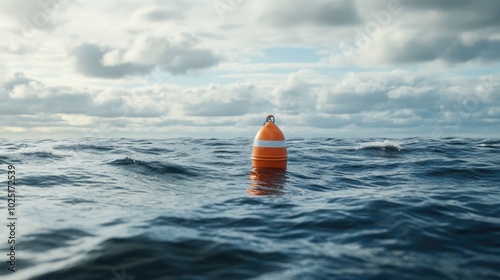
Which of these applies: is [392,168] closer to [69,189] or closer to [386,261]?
[386,261]

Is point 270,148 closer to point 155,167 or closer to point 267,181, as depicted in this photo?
point 267,181

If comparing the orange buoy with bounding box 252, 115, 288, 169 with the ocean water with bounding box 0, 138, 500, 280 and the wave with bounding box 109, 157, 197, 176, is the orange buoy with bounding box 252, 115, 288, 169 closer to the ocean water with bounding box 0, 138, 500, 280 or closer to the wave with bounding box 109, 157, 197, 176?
the ocean water with bounding box 0, 138, 500, 280

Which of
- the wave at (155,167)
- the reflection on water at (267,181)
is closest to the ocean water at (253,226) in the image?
the reflection on water at (267,181)

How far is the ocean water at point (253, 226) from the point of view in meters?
4.87

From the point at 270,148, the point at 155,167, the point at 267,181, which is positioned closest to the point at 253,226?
the point at 267,181

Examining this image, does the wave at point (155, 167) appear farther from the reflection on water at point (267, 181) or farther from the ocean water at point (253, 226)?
the reflection on water at point (267, 181)

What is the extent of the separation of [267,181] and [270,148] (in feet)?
5.19

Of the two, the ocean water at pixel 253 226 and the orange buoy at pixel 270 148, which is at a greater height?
the orange buoy at pixel 270 148

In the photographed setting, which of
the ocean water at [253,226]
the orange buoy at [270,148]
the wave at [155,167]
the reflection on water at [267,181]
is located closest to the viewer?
the ocean water at [253,226]

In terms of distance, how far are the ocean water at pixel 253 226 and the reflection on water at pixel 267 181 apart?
54 millimetres

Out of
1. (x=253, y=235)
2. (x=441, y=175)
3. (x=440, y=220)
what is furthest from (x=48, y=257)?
(x=441, y=175)

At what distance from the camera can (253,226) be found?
21.9ft

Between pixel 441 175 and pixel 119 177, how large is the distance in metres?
10.8

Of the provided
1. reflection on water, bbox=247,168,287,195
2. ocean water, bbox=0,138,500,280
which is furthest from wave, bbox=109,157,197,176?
reflection on water, bbox=247,168,287,195
